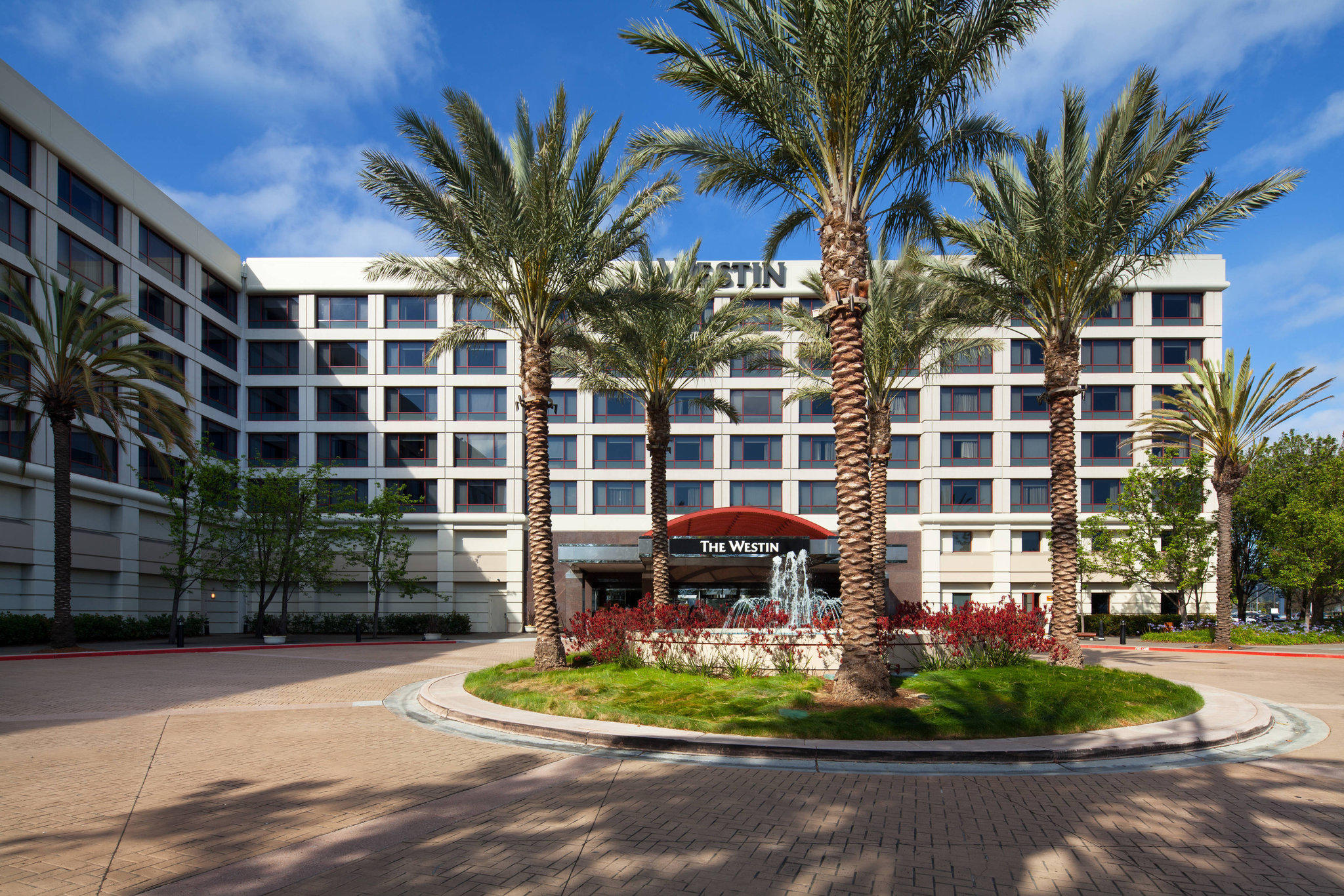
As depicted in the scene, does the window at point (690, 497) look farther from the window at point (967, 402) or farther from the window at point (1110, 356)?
the window at point (1110, 356)

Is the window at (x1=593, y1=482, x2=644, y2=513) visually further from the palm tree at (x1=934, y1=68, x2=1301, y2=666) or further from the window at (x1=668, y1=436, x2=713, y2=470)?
the palm tree at (x1=934, y1=68, x2=1301, y2=666)

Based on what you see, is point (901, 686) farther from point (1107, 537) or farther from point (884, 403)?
point (1107, 537)

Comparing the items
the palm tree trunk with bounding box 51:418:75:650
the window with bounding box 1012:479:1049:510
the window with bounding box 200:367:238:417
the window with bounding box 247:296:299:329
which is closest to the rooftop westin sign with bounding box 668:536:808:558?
the window with bounding box 1012:479:1049:510

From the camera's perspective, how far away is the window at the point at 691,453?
45.1 m

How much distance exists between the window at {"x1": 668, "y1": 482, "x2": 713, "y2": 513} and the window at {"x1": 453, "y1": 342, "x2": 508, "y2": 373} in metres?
11.9

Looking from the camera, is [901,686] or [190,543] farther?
[190,543]

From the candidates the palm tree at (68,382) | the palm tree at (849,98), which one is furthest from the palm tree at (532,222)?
the palm tree at (68,382)

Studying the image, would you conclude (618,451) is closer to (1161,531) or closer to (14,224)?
(14,224)

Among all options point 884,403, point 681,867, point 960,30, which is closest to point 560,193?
point 960,30

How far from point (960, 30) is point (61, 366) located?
Answer: 91.5 ft

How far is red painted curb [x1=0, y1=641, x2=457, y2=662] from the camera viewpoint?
75.7ft

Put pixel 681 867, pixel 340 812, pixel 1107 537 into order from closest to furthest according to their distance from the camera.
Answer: pixel 681 867, pixel 340 812, pixel 1107 537

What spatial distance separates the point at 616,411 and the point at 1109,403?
27730mm

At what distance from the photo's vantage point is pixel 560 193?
17.8 meters
